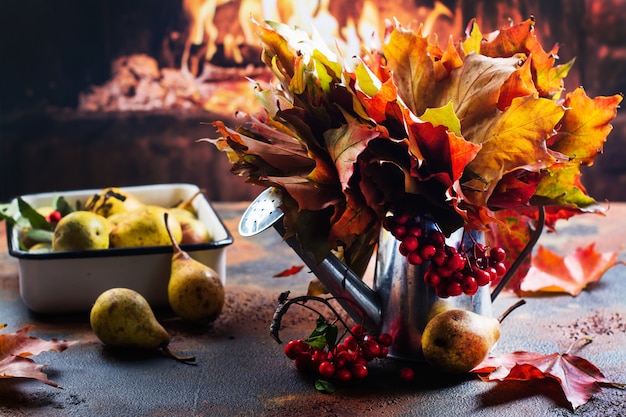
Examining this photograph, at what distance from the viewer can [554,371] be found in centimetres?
68

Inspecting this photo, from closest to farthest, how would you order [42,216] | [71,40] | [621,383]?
[621,383] → [42,216] → [71,40]

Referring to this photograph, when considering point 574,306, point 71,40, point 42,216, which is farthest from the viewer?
point 71,40

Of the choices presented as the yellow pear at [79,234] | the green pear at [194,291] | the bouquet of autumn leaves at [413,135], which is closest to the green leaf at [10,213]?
the yellow pear at [79,234]

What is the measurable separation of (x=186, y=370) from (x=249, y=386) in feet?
0.24

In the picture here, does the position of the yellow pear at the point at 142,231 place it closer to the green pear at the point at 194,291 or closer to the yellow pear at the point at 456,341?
the green pear at the point at 194,291

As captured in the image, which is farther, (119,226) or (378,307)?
(119,226)

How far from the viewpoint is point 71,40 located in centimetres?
173

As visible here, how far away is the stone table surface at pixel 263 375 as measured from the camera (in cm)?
63

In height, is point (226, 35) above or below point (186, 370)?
above

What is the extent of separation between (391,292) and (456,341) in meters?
0.08

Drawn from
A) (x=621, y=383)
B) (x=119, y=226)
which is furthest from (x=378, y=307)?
(x=119, y=226)

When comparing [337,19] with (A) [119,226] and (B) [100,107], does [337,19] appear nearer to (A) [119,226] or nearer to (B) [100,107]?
(B) [100,107]

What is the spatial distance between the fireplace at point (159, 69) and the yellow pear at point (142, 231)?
2.66 ft

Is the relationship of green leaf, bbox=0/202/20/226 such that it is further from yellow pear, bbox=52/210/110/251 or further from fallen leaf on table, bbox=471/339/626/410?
fallen leaf on table, bbox=471/339/626/410
